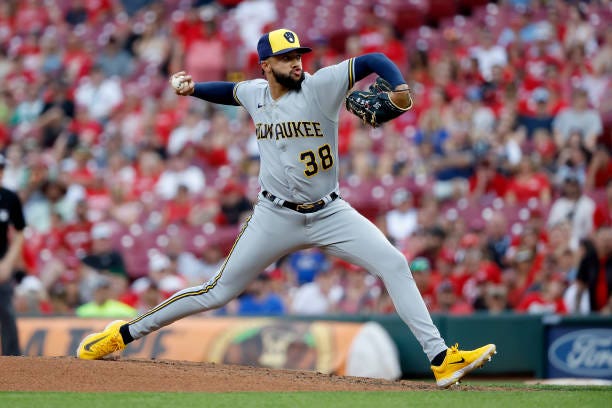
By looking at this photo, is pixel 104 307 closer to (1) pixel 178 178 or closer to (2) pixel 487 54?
(1) pixel 178 178

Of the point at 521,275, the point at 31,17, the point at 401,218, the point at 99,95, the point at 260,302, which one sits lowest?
the point at 260,302

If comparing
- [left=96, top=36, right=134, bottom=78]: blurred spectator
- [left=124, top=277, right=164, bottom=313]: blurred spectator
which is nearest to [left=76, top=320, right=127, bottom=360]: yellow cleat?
[left=124, top=277, right=164, bottom=313]: blurred spectator

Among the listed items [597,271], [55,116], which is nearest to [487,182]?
[597,271]

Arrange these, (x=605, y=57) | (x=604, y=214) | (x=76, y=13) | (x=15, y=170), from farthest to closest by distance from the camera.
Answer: (x=76, y=13) → (x=15, y=170) → (x=605, y=57) → (x=604, y=214)

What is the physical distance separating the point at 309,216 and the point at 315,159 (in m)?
0.30

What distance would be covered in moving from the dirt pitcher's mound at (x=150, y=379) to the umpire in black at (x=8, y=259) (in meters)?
1.33

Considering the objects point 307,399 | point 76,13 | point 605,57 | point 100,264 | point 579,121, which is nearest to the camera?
point 307,399

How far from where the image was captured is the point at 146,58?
53.4 ft

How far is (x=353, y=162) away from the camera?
12.3 meters

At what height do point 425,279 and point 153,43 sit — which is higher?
point 153,43

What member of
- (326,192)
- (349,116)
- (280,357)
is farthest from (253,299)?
(326,192)

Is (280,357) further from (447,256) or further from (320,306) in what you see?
(447,256)

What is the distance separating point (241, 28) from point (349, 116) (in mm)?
3502

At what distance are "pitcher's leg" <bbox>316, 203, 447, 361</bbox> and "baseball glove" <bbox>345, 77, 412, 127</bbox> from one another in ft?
1.83
